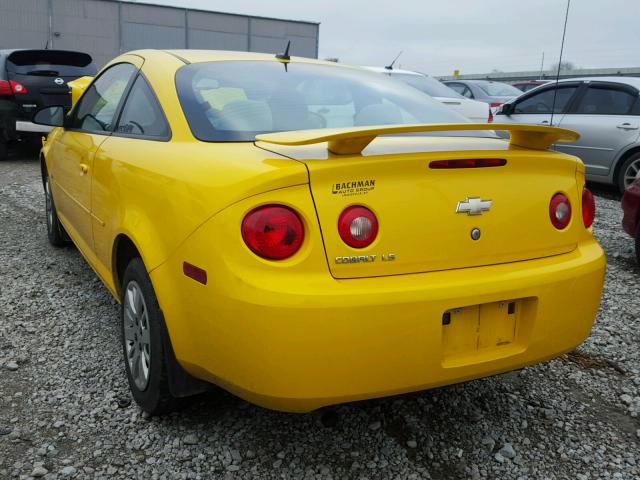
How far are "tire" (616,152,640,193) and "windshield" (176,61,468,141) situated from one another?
5089 millimetres

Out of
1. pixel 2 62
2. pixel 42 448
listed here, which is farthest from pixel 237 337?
pixel 2 62

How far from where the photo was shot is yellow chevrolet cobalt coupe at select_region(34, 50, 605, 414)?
1.86 meters

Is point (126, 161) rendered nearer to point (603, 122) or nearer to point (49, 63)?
point (603, 122)

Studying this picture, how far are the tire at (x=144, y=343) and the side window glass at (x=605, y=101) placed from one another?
6859 millimetres

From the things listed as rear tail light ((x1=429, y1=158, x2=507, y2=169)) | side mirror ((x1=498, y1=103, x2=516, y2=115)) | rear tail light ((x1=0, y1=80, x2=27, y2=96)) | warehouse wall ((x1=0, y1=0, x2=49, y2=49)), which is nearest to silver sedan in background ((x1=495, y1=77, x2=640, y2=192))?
side mirror ((x1=498, y1=103, x2=516, y2=115))

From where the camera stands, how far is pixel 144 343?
8.05ft

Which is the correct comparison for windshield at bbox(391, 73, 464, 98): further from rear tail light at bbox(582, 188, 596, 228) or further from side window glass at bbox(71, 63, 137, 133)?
rear tail light at bbox(582, 188, 596, 228)

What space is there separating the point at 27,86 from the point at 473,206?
852 centimetres

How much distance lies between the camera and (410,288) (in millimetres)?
1911

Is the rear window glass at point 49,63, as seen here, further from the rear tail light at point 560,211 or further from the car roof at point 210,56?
the rear tail light at point 560,211

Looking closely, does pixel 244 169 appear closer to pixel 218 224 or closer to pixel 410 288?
pixel 218 224

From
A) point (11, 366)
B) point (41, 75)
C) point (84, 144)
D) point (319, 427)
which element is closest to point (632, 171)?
point (319, 427)

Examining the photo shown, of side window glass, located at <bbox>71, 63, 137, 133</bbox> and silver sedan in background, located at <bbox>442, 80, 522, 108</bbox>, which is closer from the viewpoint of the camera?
side window glass, located at <bbox>71, 63, 137, 133</bbox>

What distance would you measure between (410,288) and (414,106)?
135 centimetres
